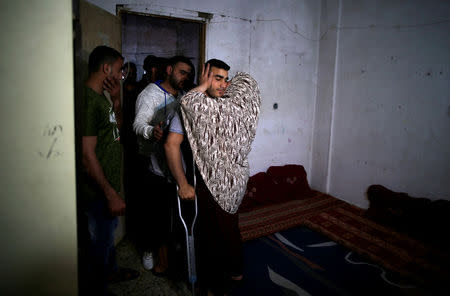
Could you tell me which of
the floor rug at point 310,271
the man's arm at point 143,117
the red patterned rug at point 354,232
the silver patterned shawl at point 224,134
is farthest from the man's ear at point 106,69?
the red patterned rug at point 354,232

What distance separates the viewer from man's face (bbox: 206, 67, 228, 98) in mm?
1785

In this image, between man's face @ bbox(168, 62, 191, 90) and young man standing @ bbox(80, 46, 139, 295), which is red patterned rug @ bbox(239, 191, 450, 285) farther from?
man's face @ bbox(168, 62, 191, 90)

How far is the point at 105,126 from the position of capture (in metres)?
1.63

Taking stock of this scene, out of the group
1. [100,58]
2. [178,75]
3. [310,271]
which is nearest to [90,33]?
[100,58]

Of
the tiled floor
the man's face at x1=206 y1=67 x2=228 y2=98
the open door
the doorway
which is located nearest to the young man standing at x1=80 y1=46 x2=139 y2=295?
the open door

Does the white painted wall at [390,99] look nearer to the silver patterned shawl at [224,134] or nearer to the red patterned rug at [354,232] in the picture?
the red patterned rug at [354,232]

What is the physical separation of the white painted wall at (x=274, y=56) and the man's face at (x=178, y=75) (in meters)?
1.01

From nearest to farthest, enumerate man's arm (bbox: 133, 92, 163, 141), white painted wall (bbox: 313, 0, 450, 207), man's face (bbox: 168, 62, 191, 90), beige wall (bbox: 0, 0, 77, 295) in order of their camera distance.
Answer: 1. beige wall (bbox: 0, 0, 77, 295)
2. man's arm (bbox: 133, 92, 163, 141)
3. man's face (bbox: 168, 62, 191, 90)
4. white painted wall (bbox: 313, 0, 450, 207)

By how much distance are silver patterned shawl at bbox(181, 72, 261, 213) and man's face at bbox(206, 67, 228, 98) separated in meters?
0.07

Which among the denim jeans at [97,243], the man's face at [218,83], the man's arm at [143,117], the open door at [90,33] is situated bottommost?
the denim jeans at [97,243]

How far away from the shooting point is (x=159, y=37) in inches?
112

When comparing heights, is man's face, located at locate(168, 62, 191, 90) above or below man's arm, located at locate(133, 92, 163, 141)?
above

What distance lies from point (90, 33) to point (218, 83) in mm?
1139

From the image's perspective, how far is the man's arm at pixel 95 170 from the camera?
147 cm
